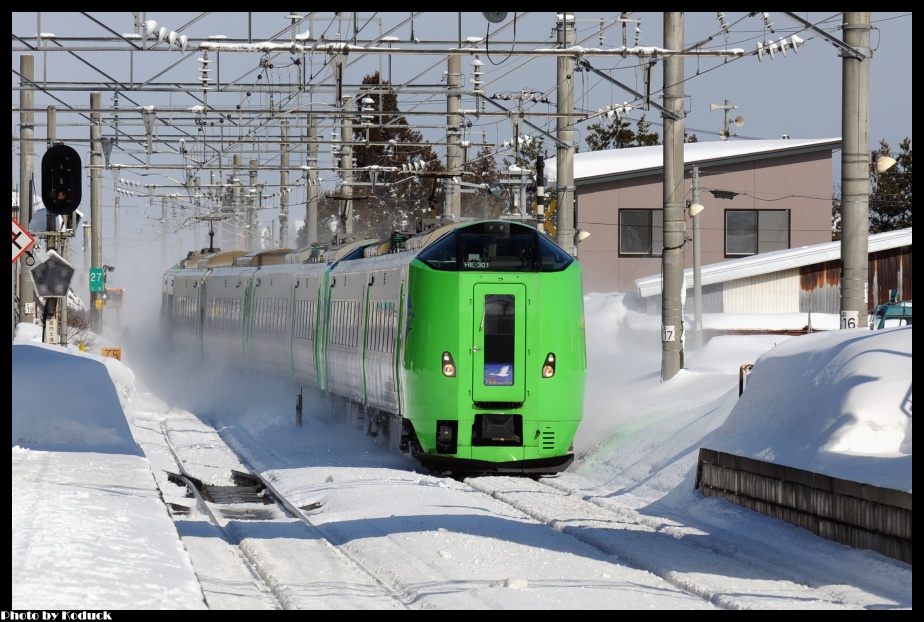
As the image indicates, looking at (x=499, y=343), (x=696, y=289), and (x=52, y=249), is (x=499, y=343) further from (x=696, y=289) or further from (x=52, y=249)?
(x=696, y=289)

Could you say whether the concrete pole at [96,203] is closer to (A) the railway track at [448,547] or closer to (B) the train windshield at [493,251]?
(B) the train windshield at [493,251]

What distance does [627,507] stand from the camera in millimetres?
15234

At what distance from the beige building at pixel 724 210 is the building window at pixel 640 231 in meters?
0.04

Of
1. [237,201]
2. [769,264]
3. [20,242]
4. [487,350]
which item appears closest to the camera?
[487,350]

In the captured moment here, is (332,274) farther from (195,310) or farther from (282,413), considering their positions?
(195,310)

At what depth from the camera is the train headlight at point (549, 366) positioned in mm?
18031

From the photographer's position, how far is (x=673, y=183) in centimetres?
2223

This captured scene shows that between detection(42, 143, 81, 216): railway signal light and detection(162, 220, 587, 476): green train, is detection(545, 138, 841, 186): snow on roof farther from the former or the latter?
detection(42, 143, 81, 216): railway signal light

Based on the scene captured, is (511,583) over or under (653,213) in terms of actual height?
under

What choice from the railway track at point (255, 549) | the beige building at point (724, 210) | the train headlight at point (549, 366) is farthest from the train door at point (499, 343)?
the beige building at point (724, 210)

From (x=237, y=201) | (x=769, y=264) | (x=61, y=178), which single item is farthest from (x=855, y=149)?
(x=237, y=201)

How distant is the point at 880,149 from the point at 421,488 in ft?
248

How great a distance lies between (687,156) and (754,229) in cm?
411
